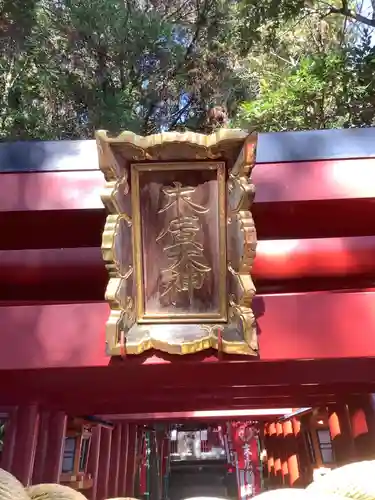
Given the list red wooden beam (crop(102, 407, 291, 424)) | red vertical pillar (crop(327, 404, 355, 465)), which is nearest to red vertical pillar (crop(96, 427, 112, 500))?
red wooden beam (crop(102, 407, 291, 424))

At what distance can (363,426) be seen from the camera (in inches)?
144

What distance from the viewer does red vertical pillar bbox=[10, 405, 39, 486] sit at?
10.7 ft

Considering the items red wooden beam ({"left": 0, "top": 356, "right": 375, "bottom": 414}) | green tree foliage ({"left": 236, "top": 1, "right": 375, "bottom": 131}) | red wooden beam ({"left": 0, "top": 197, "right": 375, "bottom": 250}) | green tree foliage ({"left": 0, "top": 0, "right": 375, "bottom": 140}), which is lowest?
red wooden beam ({"left": 0, "top": 356, "right": 375, "bottom": 414})

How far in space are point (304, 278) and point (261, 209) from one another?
36 centimetres

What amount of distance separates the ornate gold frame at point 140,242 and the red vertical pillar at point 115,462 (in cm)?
418

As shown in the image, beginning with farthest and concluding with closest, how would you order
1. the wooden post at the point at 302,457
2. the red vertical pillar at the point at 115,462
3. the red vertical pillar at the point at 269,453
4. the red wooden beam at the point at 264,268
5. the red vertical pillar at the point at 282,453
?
the red vertical pillar at the point at 269,453
the red vertical pillar at the point at 282,453
the red vertical pillar at the point at 115,462
the wooden post at the point at 302,457
the red wooden beam at the point at 264,268

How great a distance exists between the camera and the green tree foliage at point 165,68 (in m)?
5.72

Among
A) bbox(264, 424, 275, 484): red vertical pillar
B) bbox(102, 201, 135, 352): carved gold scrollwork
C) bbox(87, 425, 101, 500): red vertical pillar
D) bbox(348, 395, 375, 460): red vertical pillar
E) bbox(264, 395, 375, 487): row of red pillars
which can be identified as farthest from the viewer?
bbox(264, 424, 275, 484): red vertical pillar

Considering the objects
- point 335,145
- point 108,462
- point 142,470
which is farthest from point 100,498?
point 335,145

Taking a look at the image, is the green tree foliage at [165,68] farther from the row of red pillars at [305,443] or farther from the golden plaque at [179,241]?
the golden plaque at [179,241]

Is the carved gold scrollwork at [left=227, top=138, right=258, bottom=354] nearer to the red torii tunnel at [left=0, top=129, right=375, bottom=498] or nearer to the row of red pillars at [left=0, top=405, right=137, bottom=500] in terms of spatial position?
the red torii tunnel at [left=0, top=129, right=375, bottom=498]

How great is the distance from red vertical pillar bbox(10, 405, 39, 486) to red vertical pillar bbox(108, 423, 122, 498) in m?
2.38

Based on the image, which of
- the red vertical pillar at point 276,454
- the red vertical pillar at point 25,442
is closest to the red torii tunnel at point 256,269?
the red vertical pillar at point 25,442

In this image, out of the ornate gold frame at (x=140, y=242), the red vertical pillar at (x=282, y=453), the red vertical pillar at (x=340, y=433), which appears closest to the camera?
the ornate gold frame at (x=140, y=242)
